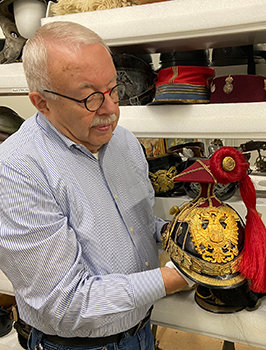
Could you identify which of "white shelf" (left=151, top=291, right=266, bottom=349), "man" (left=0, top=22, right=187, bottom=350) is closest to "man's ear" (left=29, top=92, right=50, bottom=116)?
"man" (left=0, top=22, right=187, bottom=350)

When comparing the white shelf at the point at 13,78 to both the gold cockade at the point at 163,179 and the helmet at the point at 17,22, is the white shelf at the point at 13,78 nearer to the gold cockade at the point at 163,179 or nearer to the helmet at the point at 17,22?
the helmet at the point at 17,22

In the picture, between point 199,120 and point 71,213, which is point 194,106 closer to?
point 199,120

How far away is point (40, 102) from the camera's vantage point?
2.98 feet

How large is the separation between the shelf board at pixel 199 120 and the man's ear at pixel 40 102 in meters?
0.38

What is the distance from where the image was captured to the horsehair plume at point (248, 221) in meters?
0.83

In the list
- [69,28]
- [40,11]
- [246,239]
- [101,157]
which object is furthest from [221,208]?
[40,11]

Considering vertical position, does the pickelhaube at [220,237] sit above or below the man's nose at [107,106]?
below

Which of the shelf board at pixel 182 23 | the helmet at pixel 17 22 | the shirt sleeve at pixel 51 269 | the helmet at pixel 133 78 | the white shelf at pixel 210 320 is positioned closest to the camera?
the shirt sleeve at pixel 51 269

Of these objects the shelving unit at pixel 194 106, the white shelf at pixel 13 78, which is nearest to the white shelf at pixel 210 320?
the shelving unit at pixel 194 106

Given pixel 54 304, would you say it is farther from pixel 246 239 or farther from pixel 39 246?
pixel 246 239

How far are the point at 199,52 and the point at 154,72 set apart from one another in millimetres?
194

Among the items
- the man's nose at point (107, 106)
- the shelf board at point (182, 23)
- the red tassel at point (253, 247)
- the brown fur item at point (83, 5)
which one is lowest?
the red tassel at point (253, 247)

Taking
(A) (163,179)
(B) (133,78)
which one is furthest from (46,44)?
(A) (163,179)

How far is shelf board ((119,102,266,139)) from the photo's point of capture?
106 centimetres
